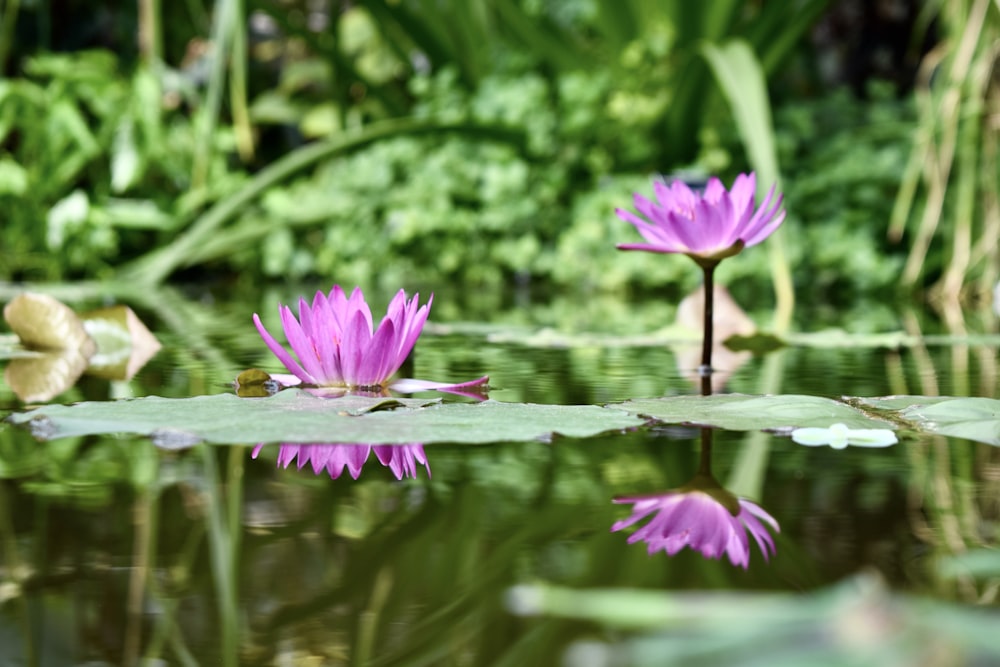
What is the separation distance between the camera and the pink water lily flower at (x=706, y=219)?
111 cm

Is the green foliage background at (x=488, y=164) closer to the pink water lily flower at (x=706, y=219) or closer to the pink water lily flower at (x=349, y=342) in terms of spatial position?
the pink water lily flower at (x=706, y=219)

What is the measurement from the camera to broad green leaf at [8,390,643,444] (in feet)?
2.39

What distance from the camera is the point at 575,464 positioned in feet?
2.40

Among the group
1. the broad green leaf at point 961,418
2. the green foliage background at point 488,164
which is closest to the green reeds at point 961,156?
the green foliage background at point 488,164

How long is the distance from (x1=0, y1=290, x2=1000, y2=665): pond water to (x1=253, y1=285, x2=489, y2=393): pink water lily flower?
A: 0.14m

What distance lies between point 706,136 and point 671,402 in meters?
2.43

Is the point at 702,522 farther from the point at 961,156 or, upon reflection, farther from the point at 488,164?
the point at 488,164

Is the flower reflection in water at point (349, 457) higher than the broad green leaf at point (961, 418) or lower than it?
lower

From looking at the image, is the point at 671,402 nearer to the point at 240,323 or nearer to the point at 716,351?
the point at 716,351

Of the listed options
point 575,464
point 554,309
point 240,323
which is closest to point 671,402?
point 575,464

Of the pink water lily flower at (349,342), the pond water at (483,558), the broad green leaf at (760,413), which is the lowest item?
the pond water at (483,558)

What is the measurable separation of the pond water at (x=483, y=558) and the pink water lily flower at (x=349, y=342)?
0.14 meters

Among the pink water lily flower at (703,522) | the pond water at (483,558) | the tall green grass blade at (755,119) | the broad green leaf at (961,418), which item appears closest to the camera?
the pond water at (483,558)

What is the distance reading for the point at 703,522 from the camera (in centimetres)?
55
